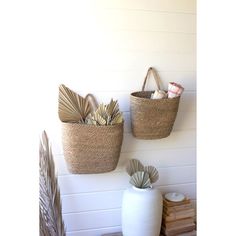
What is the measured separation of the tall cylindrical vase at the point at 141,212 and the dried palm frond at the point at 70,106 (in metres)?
0.63

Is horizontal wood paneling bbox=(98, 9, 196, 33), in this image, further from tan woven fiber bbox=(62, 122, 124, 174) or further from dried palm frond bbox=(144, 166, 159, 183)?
dried palm frond bbox=(144, 166, 159, 183)

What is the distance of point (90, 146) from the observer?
6.34ft

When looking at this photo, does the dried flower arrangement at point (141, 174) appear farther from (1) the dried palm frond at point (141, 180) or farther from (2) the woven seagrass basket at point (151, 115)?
(2) the woven seagrass basket at point (151, 115)

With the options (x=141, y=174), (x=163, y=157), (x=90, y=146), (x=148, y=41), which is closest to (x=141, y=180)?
(x=141, y=174)

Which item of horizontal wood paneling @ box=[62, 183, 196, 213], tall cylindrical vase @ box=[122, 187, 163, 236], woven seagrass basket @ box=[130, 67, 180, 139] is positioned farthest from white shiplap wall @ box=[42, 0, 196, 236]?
tall cylindrical vase @ box=[122, 187, 163, 236]

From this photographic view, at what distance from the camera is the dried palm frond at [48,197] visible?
6.26 feet

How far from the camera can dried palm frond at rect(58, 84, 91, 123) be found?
1.99 metres

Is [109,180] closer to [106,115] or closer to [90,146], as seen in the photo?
[90,146]

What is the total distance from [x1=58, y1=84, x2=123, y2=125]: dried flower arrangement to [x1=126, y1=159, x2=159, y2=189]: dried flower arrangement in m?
0.40

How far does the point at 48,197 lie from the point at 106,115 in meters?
0.64

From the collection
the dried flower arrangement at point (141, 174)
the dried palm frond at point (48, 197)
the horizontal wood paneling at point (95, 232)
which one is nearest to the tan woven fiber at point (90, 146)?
the dried palm frond at point (48, 197)
